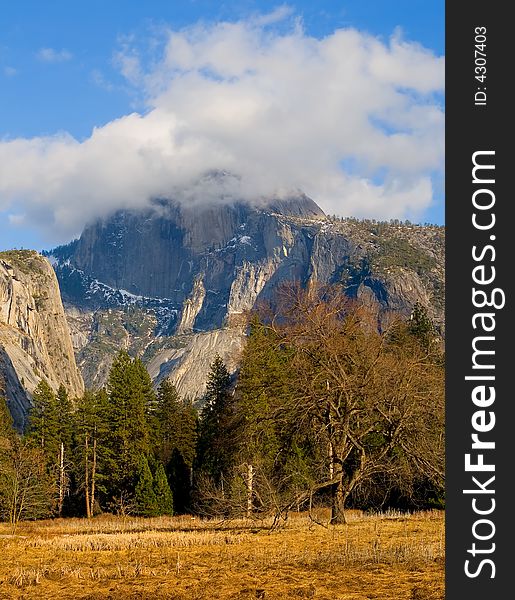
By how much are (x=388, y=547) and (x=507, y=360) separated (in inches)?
426

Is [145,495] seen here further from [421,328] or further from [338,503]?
[421,328]

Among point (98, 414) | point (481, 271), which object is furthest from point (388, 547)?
point (98, 414)

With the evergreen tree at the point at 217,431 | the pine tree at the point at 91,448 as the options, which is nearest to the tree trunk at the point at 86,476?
the pine tree at the point at 91,448

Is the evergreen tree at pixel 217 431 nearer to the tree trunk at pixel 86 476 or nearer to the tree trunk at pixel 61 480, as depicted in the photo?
the tree trunk at pixel 86 476

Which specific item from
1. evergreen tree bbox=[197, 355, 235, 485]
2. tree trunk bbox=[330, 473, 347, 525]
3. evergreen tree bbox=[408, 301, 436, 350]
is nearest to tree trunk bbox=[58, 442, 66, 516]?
evergreen tree bbox=[197, 355, 235, 485]

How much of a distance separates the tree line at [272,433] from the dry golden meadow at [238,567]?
2.96 meters

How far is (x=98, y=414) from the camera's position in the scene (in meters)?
53.2

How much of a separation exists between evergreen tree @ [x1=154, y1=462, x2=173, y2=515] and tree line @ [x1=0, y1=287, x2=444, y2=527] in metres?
0.10

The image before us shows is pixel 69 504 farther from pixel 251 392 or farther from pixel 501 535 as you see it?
pixel 501 535

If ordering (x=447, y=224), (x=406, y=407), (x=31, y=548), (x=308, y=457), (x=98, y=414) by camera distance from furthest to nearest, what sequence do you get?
(x=98, y=414), (x=308, y=457), (x=406, y=407), (x=31, y=548), (x=447, y=224)

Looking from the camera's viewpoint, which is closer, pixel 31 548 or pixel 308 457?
pixel 31 548

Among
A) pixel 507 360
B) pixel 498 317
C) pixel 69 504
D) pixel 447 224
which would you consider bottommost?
pixel 69 504

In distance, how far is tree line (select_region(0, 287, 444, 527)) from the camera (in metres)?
24.2

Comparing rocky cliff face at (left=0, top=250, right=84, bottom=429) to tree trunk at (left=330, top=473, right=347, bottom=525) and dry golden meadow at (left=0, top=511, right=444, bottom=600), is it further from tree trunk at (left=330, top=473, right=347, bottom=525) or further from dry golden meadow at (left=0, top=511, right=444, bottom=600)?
dry golden meadow at (left=0, top=511, right=444, bottom=600)
